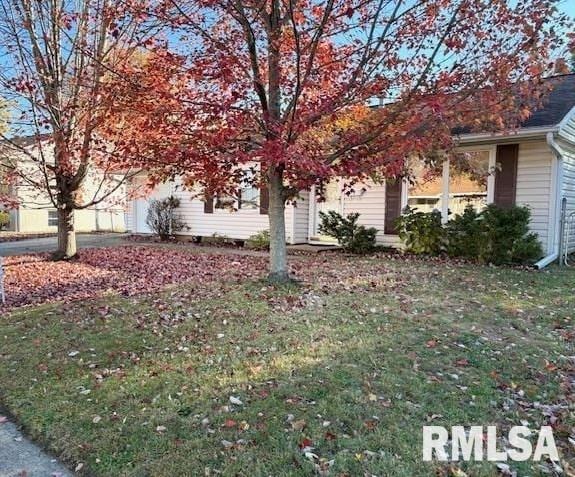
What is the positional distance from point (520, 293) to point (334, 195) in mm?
7070

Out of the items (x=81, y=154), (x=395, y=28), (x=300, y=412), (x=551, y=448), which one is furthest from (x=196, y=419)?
(x=81, y=154)

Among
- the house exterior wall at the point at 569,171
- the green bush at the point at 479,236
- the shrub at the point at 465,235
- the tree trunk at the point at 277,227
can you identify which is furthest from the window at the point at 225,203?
the house exterior wall at the point at 569,171

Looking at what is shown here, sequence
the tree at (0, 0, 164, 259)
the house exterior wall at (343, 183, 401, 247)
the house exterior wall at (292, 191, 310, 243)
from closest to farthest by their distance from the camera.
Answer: the tree at (0, 0, 164, 259) < the house exterior wall at (343, 183, 401, 247) < the house exterior wall at (292, 191, 310, 243)

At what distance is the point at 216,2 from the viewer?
5.40 m

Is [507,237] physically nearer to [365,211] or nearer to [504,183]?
[504,183]

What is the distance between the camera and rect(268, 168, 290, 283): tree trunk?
6824 mm

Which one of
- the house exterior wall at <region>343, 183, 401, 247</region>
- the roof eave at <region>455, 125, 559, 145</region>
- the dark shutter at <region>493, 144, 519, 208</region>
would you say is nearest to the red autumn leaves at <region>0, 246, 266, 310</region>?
the house exterior wall at <region>343, 183, 401, 247</region>

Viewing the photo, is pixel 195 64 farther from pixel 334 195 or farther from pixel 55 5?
pixel 334 195

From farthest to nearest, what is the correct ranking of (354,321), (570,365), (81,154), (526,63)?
(81,154)
(526,63)
(354,321)
(570,365)

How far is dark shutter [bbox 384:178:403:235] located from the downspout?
11.4 feet

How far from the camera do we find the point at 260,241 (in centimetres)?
1298

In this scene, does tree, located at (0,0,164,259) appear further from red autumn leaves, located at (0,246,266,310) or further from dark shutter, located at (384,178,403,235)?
dark shutter, located at (384,178,403,235)

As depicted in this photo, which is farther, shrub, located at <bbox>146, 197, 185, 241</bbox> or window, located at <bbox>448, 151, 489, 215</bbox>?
shrub, located at <bbox>146, 197, 185, 241</bbox>

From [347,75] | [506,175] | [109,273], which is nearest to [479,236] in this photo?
[506,175]
